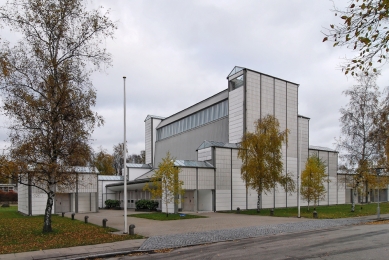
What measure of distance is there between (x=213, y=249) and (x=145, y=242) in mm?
3324

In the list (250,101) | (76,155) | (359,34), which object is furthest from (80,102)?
(250,101)

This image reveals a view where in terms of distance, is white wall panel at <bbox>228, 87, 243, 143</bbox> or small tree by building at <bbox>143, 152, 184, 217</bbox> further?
white wall panel at <bbox>228, 87, 243, 143</bbox>

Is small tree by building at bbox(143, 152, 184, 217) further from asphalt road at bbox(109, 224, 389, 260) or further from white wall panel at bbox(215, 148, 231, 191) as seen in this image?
asphalt road at bbox(109, 224, 389, 260)

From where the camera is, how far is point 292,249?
1253 cm

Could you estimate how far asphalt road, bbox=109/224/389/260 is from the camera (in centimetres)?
1125

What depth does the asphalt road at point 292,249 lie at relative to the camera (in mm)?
11250

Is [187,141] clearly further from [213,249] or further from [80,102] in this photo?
[213,249]

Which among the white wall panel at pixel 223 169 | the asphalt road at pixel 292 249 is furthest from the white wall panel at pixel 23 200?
the asphalt road at pixel 292 249

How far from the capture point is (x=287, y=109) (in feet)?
137

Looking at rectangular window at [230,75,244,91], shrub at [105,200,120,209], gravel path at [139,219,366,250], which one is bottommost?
shrub at [105,200,120,209]

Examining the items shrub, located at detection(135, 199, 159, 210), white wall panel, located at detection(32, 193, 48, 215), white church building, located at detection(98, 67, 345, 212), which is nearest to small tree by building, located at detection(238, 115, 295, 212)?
white church building, located at detection(98, 67, 345, 212)

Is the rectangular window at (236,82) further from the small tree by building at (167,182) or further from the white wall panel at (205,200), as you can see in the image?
the small tree by building at (167,182)

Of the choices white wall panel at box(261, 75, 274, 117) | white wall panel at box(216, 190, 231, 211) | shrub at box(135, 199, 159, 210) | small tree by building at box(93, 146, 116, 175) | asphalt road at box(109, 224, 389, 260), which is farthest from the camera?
white wall panel at box(261, 75, 274, 117)

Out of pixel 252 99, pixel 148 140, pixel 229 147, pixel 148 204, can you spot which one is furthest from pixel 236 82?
pixel 148 140
